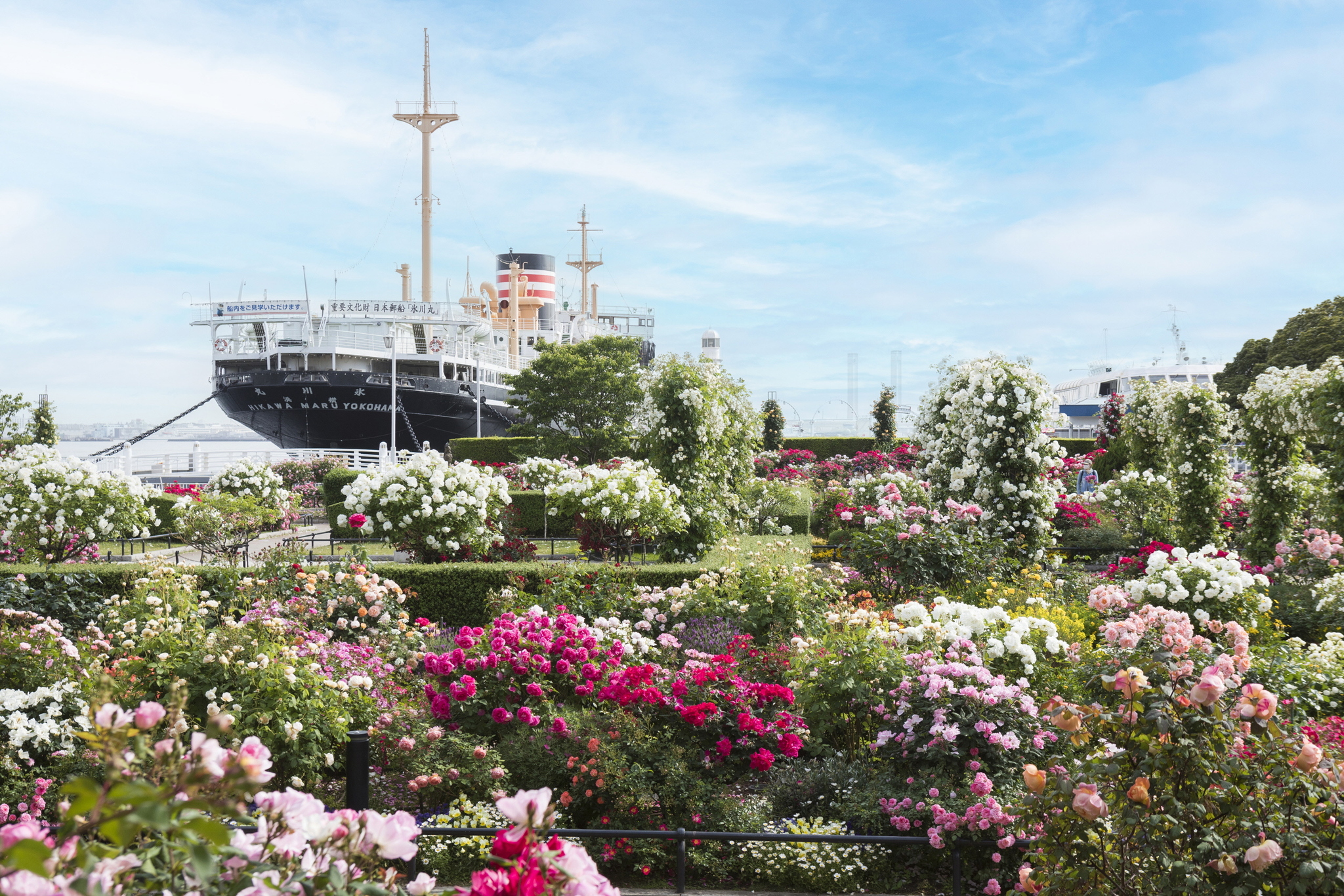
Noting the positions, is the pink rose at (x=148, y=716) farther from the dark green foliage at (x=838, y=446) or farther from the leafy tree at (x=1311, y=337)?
the leafy tree at (x=1311, y=337)

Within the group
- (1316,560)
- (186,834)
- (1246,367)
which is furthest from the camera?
(1246,367)

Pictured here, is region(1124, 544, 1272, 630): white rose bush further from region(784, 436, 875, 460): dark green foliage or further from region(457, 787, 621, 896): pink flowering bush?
region(784, 436, 875, 460): dark green foliage

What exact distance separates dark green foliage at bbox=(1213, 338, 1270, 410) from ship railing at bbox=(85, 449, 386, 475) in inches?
1376

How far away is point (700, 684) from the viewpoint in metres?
5.72

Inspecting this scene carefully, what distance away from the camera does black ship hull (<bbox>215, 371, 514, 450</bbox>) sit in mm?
38219

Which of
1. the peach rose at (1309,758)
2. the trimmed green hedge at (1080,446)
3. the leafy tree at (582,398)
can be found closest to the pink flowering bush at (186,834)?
the peach rose at (1309,758)

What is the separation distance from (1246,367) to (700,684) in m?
43.3

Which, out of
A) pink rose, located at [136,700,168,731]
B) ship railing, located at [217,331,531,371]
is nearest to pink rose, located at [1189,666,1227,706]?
pink rose, located at [136,700,168,731]

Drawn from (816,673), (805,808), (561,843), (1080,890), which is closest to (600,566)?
(816,673)

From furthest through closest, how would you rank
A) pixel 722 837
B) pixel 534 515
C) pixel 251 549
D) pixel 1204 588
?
1. pixel 534 515
2. pixel 251 549
3. pixel 1204 588
4. pixel 722 837

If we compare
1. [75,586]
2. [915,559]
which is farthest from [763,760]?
[75,586]

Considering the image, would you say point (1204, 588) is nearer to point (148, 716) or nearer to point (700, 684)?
point (700, 684)

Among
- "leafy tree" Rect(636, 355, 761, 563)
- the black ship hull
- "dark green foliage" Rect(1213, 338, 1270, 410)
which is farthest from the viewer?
"dark green foliage" Rect(1213, 338, 1270, 410)

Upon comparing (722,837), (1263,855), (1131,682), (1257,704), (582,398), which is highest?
(582,398)
